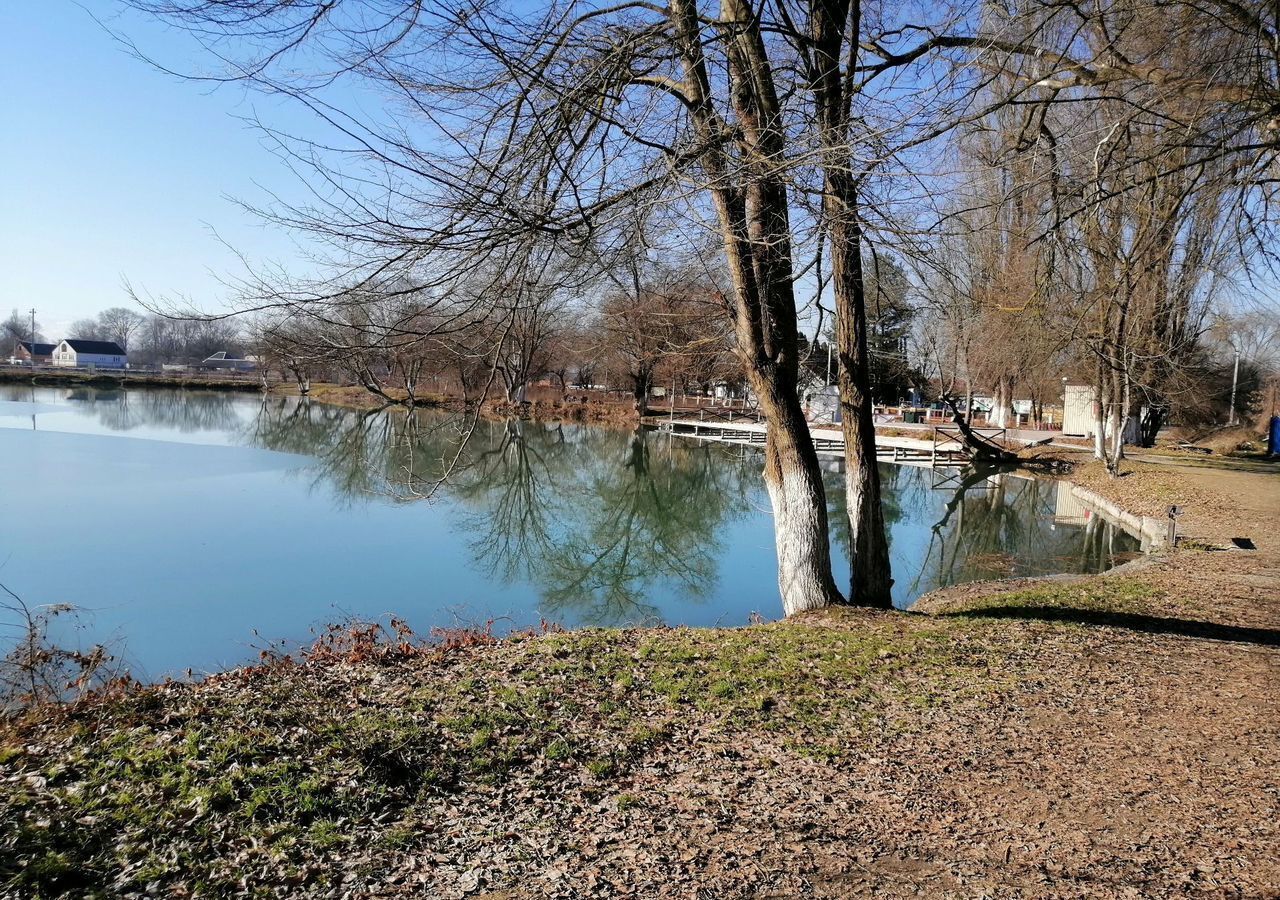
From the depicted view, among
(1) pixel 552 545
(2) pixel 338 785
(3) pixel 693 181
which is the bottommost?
(1) pixel 552 545

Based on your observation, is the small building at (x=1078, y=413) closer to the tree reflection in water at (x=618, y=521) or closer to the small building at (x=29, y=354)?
the tree reflection in water at (x=618, y=521)

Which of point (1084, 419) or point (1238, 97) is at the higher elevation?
point (1238, 97)

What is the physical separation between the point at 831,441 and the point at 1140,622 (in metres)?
26.1

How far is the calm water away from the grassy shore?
1663 mm

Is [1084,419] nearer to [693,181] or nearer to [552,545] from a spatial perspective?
[552,545]

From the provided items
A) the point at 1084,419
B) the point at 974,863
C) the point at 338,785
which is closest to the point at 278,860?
the point at 338,785

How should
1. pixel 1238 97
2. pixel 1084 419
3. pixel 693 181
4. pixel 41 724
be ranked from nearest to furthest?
1. pixel 693 181
2. pixel 41 724
3. pixel 1238 97
4. pixel 1084 419

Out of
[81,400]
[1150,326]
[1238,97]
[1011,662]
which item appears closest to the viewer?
[1238,97]

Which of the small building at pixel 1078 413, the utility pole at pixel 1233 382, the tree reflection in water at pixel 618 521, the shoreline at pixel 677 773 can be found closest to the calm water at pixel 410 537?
the tree reflection in water at pixel 618 521

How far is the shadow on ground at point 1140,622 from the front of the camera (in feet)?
20.7

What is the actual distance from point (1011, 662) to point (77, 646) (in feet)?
28.6

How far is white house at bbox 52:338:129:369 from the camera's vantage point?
81.7 metres

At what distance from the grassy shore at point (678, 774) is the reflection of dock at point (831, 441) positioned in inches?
809

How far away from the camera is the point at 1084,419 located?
35.3m
